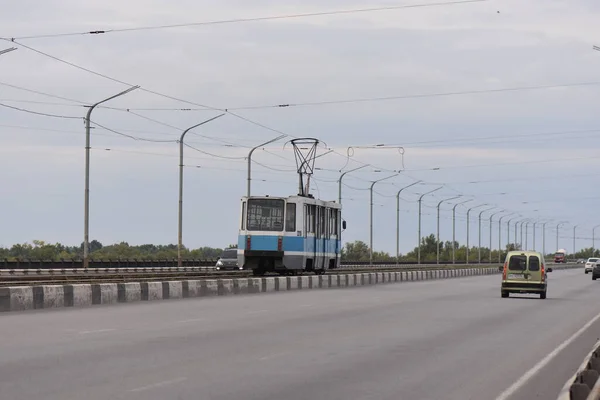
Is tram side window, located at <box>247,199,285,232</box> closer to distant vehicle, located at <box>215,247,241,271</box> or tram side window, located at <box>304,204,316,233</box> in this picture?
tram side window, located at <box>304,204,316,233</box>

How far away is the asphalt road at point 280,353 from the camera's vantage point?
39.3 ft

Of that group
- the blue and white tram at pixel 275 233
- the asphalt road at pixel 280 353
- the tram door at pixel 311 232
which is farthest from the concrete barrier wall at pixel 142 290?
the blue and white tram at pixel 275 233

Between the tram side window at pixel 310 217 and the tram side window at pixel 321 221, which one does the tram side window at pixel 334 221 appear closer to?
the tram side window at pixel 321 221

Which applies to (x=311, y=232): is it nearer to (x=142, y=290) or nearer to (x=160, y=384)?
(x=142, y=290)

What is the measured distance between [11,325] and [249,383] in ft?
31.2

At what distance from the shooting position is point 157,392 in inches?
449

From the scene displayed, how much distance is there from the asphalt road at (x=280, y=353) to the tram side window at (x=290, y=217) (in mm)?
20782

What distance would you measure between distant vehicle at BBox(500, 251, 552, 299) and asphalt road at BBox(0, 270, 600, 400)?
11496 mm

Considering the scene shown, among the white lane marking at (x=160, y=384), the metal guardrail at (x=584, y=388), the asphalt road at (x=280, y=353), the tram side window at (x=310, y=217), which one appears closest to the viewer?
the metal guardrail at (x=584, y=388)

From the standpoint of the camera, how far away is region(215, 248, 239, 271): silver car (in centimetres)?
7288

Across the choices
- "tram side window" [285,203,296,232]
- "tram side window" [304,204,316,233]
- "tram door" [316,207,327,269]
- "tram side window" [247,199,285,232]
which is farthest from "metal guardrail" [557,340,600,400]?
"tram door" [316,207,327,269]

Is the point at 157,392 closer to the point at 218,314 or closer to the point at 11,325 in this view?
the point at 11,325

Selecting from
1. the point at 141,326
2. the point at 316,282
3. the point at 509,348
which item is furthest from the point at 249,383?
the point at 316,282

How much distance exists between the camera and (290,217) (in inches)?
1960
